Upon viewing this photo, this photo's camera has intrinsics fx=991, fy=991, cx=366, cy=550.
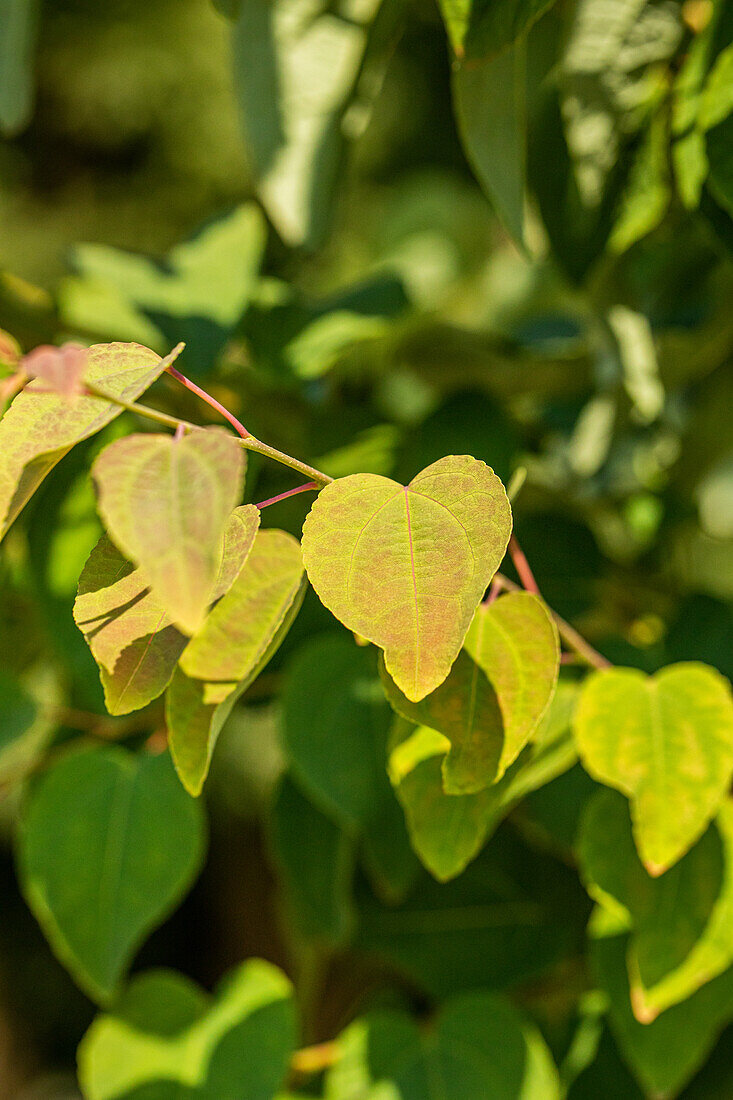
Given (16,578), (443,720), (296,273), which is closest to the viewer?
(443,720)

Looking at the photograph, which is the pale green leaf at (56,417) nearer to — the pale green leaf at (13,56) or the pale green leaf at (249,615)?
the pale green leaf at (249,615)

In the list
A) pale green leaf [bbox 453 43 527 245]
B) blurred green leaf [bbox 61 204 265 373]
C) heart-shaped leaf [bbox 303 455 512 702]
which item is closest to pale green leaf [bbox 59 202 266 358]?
blurred green leaf [bbox 61 204 265 373]

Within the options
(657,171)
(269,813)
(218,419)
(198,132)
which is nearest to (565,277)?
(657,171)

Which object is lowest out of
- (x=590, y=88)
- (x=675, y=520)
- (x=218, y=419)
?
(x=675, y=520)

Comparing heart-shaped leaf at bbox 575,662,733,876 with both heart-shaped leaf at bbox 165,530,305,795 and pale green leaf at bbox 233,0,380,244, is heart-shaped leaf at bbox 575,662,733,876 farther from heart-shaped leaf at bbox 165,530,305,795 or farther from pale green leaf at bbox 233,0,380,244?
pale green leaf at bbox 233,0,380,244

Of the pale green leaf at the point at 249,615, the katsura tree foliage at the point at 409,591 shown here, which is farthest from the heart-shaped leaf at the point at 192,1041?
the pale green leaf at the point at 249,615

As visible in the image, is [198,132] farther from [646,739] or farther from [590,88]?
[646,739]
